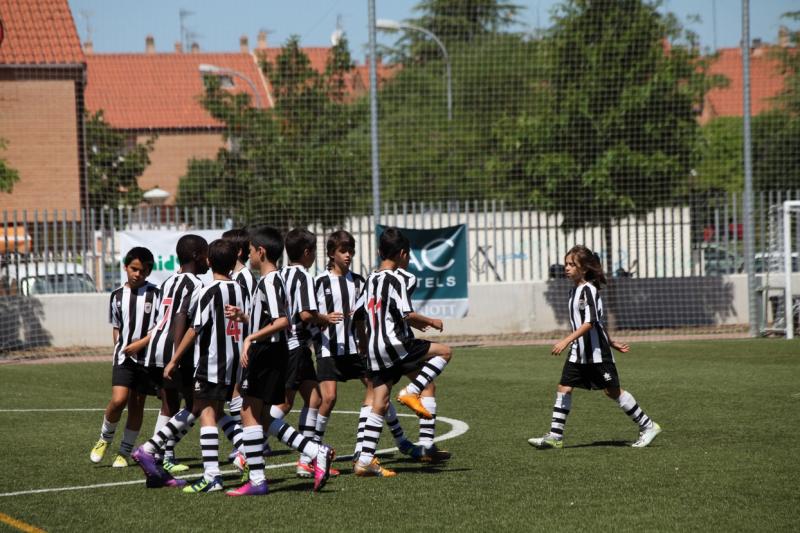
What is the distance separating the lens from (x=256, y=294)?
24.5ft

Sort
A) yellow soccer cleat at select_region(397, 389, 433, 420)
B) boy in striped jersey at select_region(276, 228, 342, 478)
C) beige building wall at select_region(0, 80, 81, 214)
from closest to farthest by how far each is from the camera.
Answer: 1. yellow soccer cleat at select_region(397, 389, 433, 420)
2. boy in striped jersey at select_region(276, 228, 342, 478)
3. beige building wall at select_region(0, 80, 81, 214)

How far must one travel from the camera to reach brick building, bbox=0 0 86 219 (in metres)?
24.2

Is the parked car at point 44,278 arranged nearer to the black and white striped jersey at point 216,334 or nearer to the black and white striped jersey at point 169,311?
the black and white striped jersey at point 169,311

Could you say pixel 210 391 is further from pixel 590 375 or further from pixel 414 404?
pixel 590 375

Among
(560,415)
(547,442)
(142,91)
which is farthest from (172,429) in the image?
(142,91)

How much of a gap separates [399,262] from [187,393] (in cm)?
174

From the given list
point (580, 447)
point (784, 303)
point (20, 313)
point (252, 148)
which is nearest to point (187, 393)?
point (580, 447)

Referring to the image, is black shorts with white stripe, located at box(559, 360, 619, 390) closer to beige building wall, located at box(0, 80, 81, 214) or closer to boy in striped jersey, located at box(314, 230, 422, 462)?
boy in striped jersey, located at box(314, 230, 422, 462)

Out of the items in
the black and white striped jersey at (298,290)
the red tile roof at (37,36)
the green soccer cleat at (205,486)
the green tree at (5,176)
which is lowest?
the green soccer cleat at (205,486)

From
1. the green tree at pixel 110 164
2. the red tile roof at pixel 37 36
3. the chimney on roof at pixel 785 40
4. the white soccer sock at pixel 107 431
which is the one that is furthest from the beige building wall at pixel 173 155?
the white soccer sock at pixel 107 431

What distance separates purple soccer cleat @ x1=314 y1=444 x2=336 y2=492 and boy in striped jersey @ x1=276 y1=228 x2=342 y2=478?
432 mm

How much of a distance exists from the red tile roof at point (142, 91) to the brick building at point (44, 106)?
23.0 inches

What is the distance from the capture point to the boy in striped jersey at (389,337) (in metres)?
7.64

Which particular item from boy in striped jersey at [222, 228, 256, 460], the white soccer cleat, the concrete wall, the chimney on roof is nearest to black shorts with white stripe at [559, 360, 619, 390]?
the white soccer cleat
